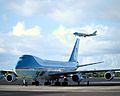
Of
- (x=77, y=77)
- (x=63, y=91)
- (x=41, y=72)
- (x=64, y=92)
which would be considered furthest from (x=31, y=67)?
(x=64, y=92)

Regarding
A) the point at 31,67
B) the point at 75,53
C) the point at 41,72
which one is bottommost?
the point at 41,72

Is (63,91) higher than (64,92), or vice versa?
(63,91)

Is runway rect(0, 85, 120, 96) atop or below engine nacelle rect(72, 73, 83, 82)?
below

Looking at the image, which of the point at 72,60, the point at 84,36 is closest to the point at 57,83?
the point at 72,60

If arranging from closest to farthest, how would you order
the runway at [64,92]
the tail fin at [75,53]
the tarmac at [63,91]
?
the runway at [64,92]
the tarmac at [63,91]
the tail fin at [75,53]

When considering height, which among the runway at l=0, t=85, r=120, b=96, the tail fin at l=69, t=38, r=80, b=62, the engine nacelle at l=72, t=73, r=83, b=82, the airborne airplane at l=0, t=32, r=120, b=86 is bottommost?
the runway at l=0, t=85, r=120, b=96

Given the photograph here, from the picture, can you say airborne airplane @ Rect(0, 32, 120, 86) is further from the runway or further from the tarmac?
the runway

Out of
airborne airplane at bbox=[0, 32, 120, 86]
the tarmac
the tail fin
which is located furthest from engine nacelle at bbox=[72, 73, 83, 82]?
the tail fin

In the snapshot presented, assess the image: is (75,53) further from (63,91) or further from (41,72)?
(63,91)

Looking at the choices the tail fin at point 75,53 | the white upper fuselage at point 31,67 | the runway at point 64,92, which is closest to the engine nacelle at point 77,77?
the white upper fuselage at point 31,67

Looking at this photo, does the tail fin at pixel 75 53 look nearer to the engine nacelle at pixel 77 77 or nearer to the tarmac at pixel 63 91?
the engine nacelle at pixel 77 77

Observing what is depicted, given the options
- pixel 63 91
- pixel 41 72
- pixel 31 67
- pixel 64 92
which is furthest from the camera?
pixel 41 72

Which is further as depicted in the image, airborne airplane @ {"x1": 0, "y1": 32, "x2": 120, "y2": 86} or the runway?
airborne airplane @ {"x1": 0, "y1": 32, "x2": 120, "y2": 86}

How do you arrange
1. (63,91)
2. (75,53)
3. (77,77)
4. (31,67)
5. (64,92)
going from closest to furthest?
(64,92) → (63,91) → (77,77) → (31,67) → (75,53)
